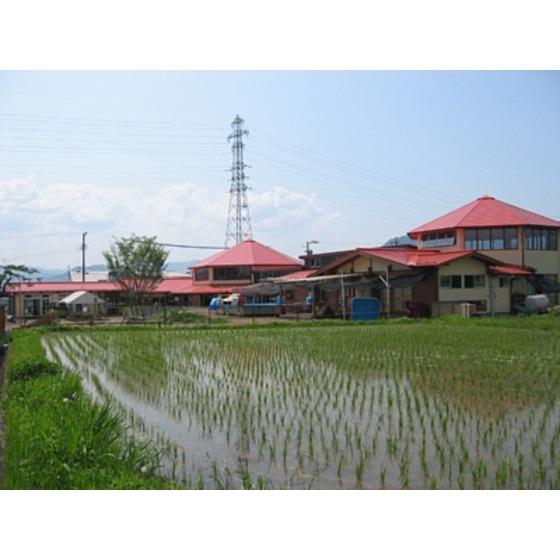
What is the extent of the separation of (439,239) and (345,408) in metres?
18.9

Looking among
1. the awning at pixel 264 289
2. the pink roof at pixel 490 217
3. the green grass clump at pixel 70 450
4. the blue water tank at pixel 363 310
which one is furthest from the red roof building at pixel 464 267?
the green grass clump at pixel 70 450

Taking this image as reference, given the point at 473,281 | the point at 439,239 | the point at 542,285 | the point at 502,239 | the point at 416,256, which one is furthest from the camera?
the point at 439,239

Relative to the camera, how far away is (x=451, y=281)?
21.1 meters

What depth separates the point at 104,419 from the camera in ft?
17.2

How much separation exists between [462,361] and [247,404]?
13.8 ft

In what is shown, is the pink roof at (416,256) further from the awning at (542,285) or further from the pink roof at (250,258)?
the pink roof at (250,258)

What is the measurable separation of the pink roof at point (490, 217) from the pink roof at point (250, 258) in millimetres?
10547

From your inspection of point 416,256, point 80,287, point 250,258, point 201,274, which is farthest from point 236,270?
point 416,256

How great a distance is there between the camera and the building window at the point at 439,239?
24.0 metres

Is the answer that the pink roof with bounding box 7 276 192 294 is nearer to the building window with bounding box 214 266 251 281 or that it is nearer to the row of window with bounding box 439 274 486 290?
the building window with bounding box 214 266 251 281

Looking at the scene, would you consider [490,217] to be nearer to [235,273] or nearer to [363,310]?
[363,310]

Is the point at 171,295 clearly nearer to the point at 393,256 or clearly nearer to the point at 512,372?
the point at 393,256

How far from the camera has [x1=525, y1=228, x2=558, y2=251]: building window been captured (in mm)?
23250

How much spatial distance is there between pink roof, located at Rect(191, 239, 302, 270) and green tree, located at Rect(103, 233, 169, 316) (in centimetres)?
551
